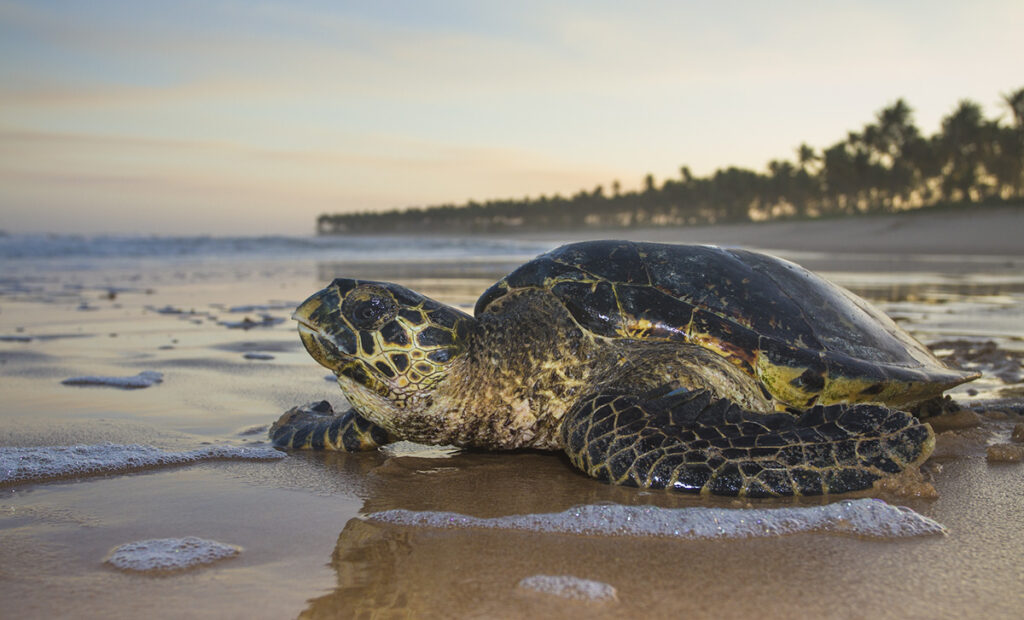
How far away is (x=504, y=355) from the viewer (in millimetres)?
2994

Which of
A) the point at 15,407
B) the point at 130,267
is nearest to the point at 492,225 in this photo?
the point at 130,267

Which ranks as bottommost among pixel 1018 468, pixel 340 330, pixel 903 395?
pixel 1018 468

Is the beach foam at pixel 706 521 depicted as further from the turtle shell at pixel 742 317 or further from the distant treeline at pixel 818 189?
the distant treeline at pixel 818 189

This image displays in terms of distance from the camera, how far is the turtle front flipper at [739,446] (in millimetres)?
2416

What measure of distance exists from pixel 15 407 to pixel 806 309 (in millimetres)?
4008

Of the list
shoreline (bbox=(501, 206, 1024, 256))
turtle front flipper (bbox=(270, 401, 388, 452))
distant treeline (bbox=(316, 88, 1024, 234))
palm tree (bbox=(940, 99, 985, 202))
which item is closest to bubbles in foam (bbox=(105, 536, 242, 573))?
turtle front flipper (bbox=(270, 401, 388, 452))

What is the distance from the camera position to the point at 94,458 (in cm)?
280

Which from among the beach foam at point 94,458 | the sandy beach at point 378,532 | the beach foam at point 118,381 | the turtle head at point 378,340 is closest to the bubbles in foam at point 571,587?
the sandy beach at point 378,532

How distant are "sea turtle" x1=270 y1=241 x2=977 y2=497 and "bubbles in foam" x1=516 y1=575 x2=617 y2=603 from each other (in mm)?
763

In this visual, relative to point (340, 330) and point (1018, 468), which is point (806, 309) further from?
point (340, 330)

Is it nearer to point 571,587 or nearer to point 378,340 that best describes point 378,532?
point 571,587

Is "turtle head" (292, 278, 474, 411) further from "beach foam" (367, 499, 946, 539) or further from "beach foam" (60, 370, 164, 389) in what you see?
"beach foam" (60, 370, 164, 389)

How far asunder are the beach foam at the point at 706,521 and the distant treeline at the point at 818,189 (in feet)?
208

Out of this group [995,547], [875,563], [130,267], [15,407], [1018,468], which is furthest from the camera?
[130,267]
